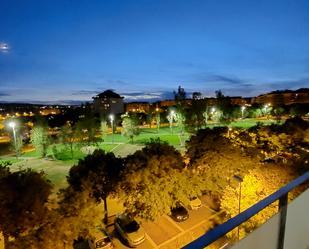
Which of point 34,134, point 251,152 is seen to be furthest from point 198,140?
point 34,134

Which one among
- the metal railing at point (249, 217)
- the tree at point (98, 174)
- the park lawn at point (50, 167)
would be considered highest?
the metal railing at point (249, 217)

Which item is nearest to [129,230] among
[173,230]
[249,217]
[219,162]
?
[173,230]

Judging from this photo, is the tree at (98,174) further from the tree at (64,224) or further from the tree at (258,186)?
the tree at (258,186)

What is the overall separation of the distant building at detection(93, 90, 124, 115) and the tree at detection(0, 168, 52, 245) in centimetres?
8208

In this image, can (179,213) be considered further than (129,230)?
Yes

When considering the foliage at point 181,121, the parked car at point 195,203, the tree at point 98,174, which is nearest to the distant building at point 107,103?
the foliage at point 181,121

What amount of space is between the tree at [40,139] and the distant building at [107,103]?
198ft

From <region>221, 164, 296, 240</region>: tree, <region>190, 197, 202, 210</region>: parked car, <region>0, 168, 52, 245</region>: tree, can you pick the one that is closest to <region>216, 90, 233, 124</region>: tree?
<region>190, 197, 202, 210</region>: parked car

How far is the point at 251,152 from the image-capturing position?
19312 mm

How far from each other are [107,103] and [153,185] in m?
81.5

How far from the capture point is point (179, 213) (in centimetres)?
1648

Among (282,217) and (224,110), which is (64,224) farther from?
(224,110)

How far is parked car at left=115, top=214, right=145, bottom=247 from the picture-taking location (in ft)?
45.5

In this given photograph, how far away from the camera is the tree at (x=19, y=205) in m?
10.1
